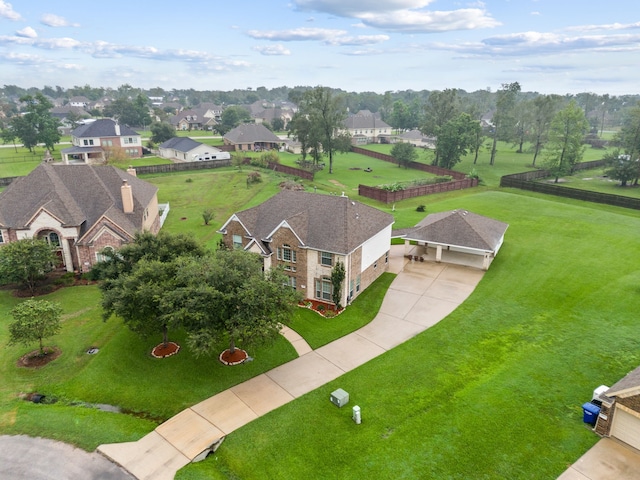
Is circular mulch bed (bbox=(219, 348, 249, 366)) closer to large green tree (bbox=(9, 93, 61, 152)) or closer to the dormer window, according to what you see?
the dormer window

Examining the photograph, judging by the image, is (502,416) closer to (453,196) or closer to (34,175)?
(34,175)

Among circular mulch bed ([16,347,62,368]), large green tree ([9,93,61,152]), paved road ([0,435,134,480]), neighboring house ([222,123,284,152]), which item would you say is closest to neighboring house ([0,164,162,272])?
circular mulch bed ([16,347,62,368])

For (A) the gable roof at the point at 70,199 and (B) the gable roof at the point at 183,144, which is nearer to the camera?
(A) the gable roof at the point at 70,199

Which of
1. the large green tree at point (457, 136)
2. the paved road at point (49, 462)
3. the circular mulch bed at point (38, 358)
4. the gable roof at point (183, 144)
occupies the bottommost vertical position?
the circular mulch bed at point (38, 358)

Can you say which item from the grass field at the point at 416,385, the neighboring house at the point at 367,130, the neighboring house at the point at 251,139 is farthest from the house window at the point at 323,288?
the neighboring house at the point at 367,130

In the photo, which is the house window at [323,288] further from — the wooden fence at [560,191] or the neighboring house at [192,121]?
the neighboring house at [192,121]

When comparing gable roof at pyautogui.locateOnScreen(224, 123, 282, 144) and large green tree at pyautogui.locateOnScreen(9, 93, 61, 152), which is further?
gable roof at pyautogui.locateOnScreen(224, 123, 282, 144)
